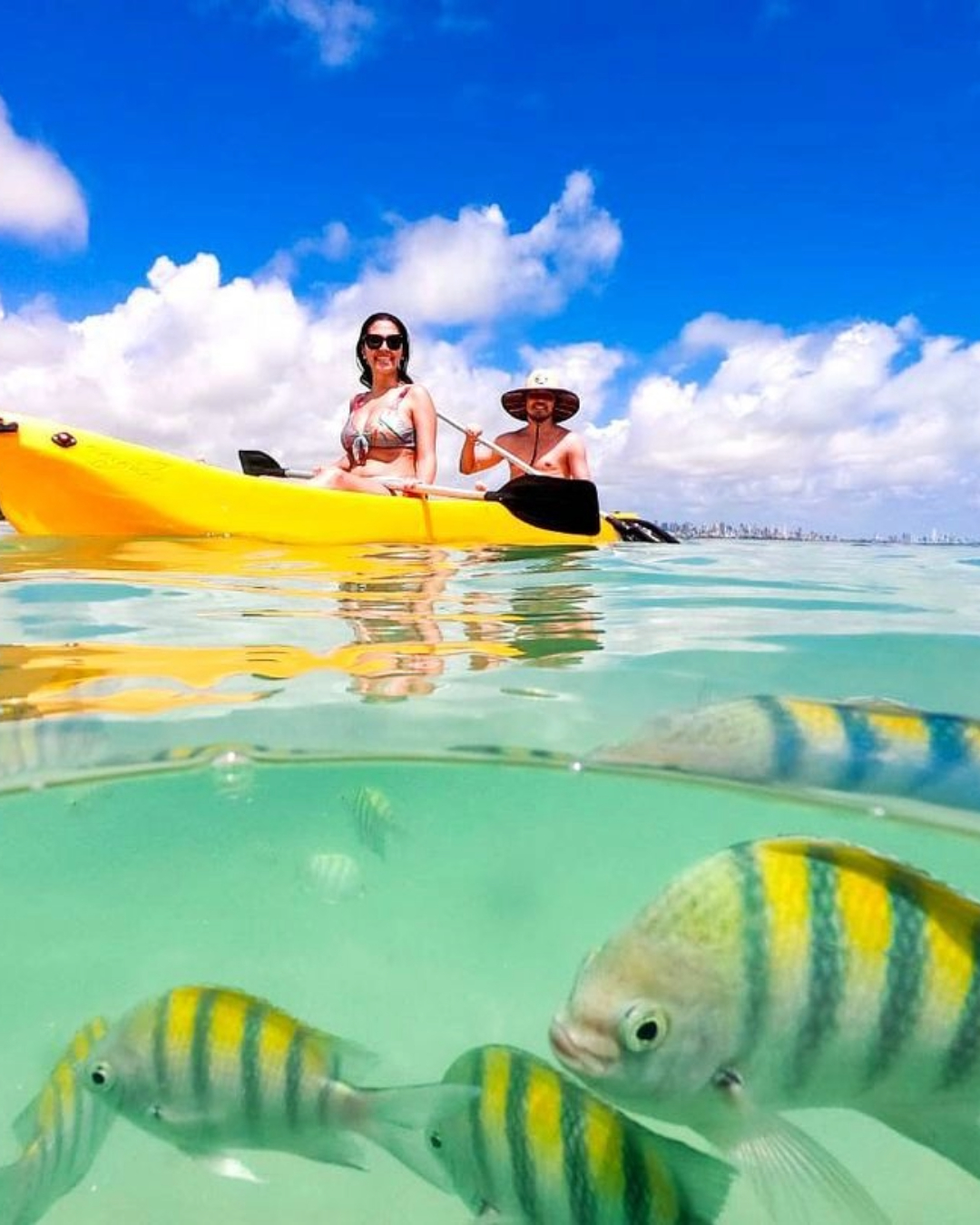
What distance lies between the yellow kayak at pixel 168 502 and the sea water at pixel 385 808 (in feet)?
12.0

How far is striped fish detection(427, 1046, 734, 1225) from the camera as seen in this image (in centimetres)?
158

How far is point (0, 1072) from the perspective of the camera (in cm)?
331

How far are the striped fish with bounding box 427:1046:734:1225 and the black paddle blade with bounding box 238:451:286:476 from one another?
1036cm

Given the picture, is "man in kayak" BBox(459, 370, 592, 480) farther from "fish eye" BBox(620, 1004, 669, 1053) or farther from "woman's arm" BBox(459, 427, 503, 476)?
"fish eye" BBox(620, 1004, 669, 1053)

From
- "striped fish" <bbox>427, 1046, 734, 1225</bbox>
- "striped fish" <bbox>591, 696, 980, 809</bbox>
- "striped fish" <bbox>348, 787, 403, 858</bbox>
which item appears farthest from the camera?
"striped fish" <bbox>348, 787, 403, 858</bbox>

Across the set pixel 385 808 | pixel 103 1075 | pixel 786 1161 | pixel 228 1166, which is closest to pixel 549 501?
pixel 385 808

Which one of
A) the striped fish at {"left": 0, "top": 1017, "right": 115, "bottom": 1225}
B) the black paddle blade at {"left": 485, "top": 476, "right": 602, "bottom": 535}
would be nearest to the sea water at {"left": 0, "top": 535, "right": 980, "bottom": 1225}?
the striped fish at {"left": 0, "top": 1017, "right": 115, "bottom": 1225}

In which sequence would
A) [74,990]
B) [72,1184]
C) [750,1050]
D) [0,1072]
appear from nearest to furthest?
[750,1050]
[72,1184]
[0,1072]
[74,990]

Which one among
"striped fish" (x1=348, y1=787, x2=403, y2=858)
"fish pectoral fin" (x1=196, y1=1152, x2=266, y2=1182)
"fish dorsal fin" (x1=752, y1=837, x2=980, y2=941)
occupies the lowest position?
"fish pectoral fin" (x1=196, y1=1152, x2=266, y2=1182)

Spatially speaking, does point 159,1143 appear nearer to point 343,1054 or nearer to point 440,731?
point 343,1054

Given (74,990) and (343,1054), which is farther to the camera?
(74,990)

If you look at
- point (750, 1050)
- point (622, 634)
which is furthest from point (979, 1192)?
point (622, 634)

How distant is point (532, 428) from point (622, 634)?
27.3ft

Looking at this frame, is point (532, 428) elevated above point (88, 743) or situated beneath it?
elevated above
